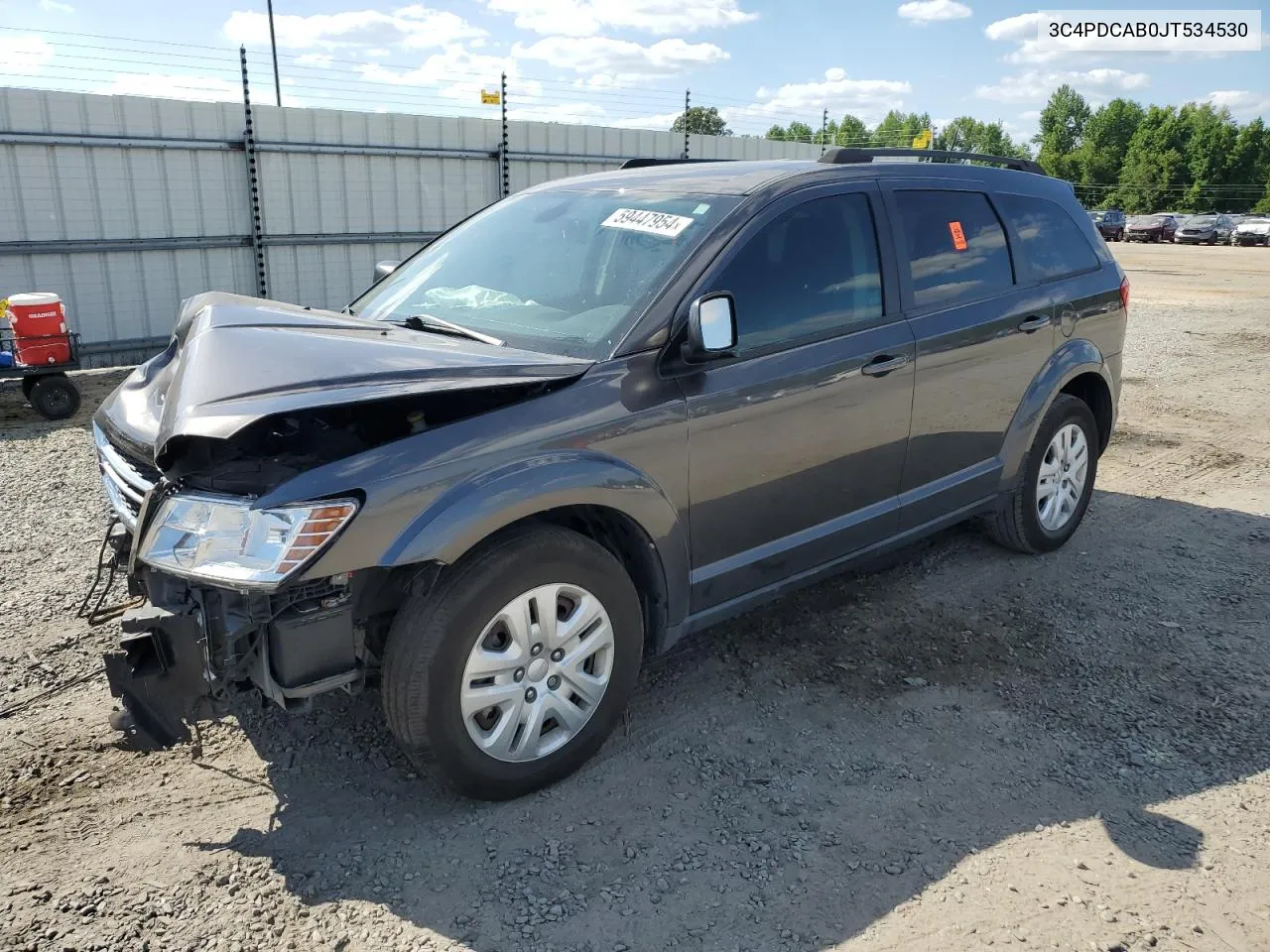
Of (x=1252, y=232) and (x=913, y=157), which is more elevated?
(x=913, y=157)

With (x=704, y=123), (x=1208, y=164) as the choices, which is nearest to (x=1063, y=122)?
(x=1208, y=164)

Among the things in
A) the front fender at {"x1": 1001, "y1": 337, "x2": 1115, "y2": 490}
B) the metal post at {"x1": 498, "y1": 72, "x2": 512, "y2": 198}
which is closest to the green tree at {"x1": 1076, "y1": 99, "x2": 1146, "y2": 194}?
the metal post at {"x1": 498, "y1": 72, "x2": 512, "y2": 198}

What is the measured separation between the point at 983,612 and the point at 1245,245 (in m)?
45.6

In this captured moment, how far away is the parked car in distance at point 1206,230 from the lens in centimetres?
4219

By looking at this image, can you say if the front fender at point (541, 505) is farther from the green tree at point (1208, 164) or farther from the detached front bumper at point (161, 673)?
the green tree at point (1208, 164)

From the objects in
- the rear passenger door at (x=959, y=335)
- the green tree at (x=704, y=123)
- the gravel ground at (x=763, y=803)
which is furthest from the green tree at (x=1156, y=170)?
the gravel ground at (x=763, y=803)

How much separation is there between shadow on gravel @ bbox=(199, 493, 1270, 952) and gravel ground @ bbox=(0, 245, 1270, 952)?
0.04ft

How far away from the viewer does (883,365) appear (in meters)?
3.88

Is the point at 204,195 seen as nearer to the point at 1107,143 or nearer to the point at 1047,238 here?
the point at 1047,238

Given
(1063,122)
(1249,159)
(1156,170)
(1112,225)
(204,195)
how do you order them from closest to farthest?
1. (204,195)
2. (1112,225)
3. (1249,159)
4. (1156,170)
5. (1063,122)

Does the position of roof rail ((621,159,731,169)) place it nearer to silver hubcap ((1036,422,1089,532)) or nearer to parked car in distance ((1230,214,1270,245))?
silver hubcap ((1036,422,1089,532))

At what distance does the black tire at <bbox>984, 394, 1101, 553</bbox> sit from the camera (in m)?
4.87

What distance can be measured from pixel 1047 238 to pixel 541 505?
11.1 ft

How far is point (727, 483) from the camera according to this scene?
3424 millimetres
